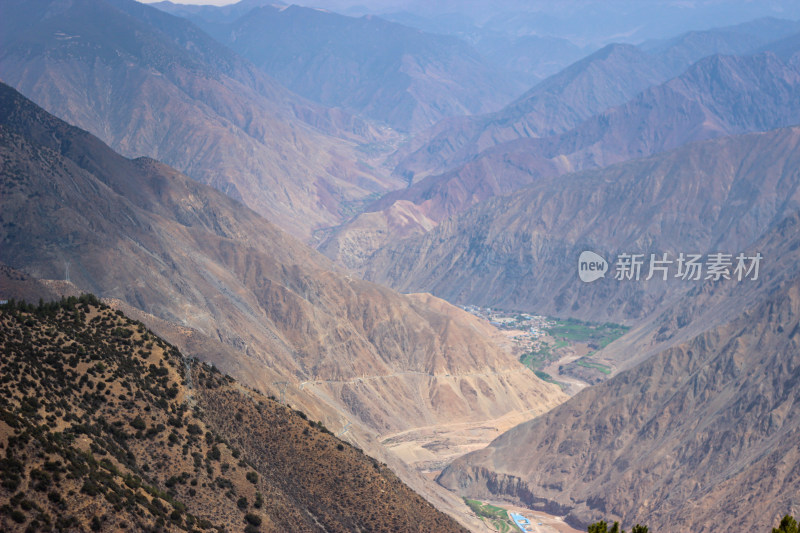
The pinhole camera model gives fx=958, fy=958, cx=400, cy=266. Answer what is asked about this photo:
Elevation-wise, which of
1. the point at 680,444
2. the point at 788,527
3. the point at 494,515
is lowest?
the point at 494,515

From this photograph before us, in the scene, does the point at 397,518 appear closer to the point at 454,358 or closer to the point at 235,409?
the point at 235,409

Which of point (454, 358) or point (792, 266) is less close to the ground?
point (792, 266)

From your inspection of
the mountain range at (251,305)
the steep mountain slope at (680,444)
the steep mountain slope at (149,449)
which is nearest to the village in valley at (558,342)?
the mountain range at (251,305)

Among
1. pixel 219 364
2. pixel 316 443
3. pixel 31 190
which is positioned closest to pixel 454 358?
pixel 219 364

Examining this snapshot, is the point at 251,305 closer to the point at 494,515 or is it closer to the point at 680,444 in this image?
the point at 494,515

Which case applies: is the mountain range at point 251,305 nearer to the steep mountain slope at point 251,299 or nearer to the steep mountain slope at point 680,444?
the steep mountain slope at point 251,299

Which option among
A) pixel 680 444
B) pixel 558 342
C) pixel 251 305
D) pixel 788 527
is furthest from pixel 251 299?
pixel 788 527

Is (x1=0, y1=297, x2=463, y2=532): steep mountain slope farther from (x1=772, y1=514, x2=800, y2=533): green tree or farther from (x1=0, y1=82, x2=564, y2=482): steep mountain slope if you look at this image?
(x1=0, y1=82, x2=564, y2=482): steep mountain slope
